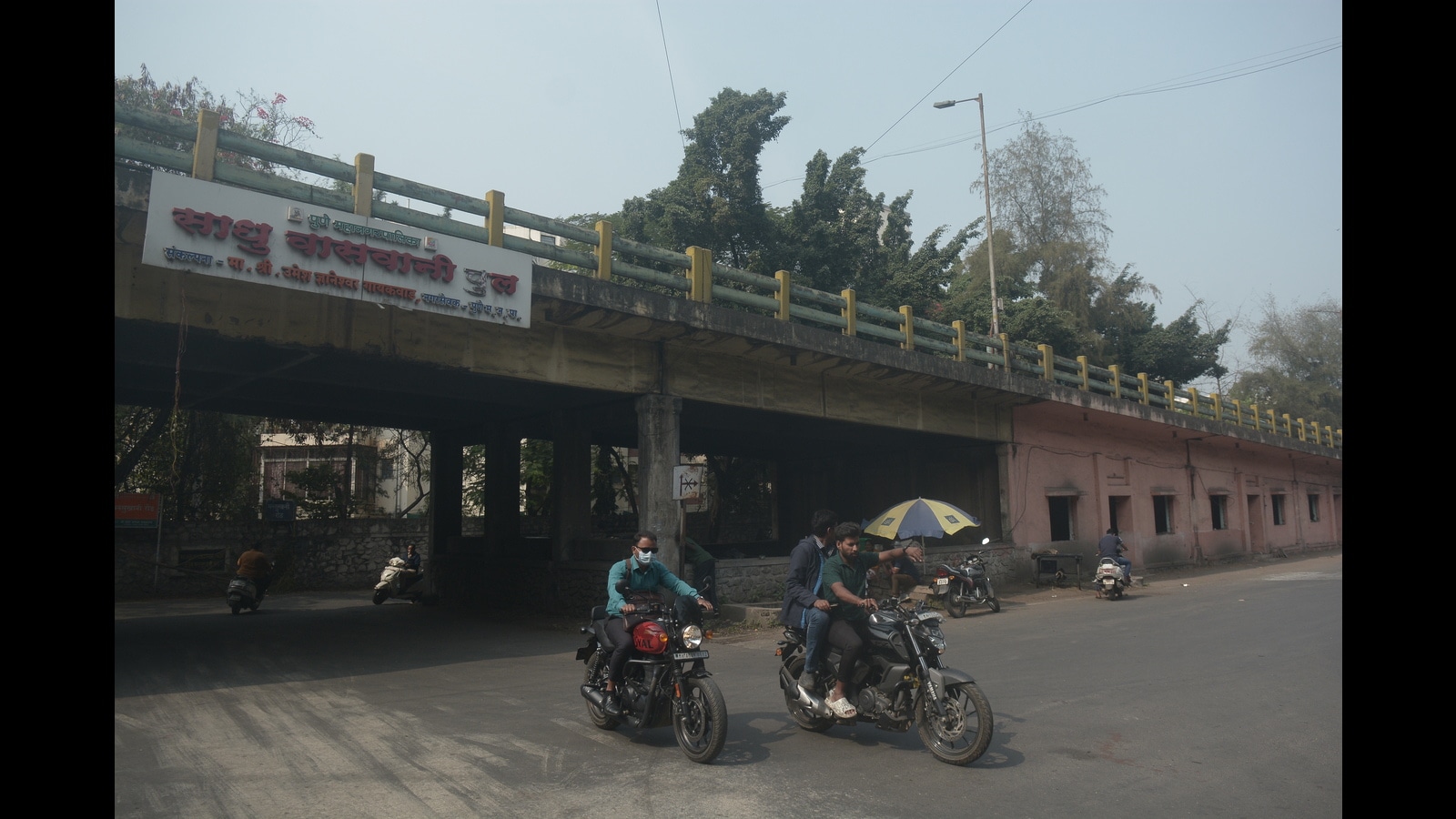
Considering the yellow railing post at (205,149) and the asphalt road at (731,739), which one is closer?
the asphalt road at (731,739)

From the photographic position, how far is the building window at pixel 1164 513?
26953mm

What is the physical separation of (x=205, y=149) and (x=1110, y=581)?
16.1m

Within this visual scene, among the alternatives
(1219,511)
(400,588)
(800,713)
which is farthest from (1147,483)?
(800,713)


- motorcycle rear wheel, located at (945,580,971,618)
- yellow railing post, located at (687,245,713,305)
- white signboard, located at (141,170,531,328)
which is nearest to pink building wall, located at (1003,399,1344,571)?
motorcycle rear wheel, located at (945,580,971,618)

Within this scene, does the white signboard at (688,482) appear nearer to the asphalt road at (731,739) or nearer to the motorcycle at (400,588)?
the asphalt road at (731,739)

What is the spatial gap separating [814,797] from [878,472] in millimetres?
18871

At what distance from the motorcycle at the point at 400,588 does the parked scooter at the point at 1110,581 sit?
13.6m

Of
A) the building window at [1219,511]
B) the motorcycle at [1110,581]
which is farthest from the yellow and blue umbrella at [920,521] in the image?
the building window at [1219,511]

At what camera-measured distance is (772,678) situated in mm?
8992

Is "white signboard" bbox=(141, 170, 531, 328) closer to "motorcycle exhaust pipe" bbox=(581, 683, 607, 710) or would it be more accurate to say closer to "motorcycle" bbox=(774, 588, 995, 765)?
"motorcycle exhaust pipe" bbox=(581, 683, 607, 710)

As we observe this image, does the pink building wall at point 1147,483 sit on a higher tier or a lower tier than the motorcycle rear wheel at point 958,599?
higher

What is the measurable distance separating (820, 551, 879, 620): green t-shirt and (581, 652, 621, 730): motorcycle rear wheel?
1.75 metres

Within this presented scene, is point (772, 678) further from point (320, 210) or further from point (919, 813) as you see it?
point (320, 210)
